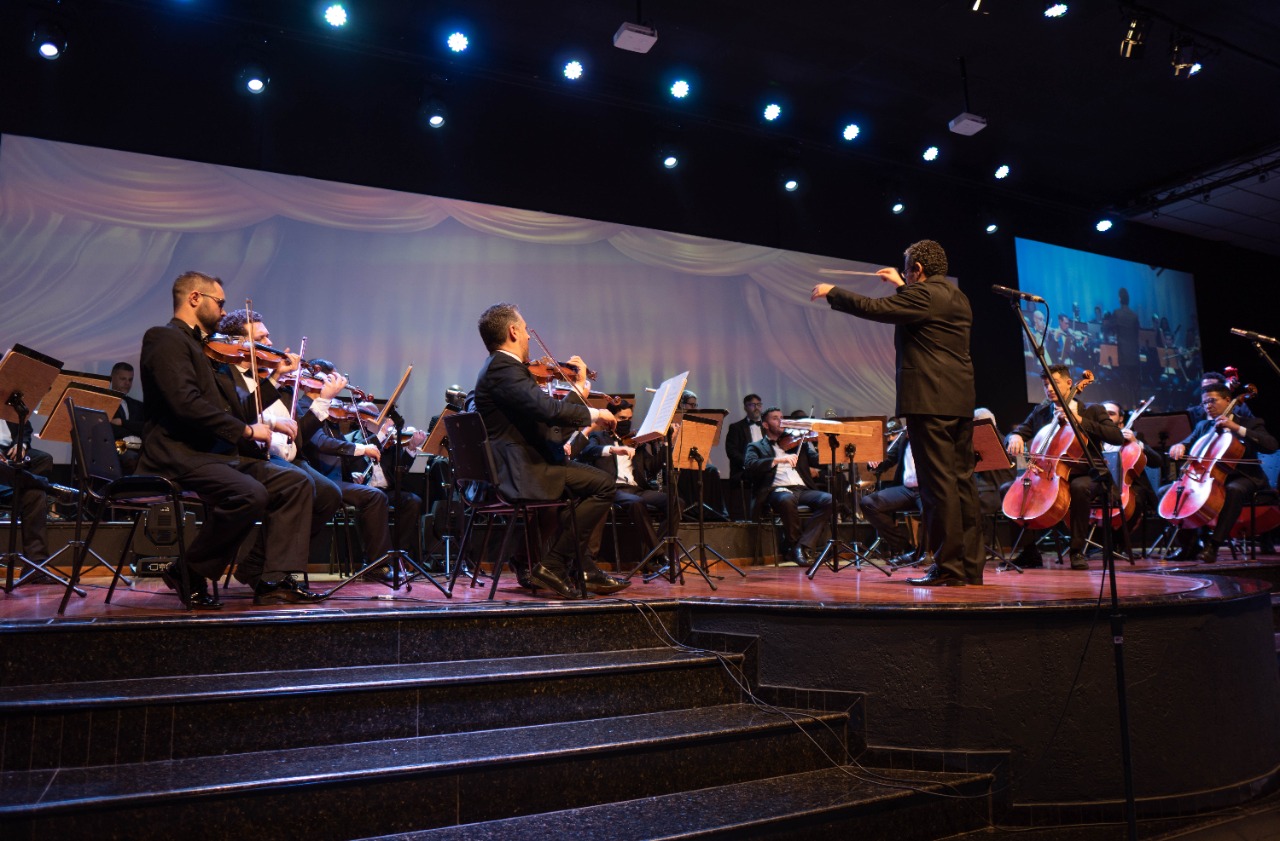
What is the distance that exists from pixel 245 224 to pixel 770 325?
546 centimetres

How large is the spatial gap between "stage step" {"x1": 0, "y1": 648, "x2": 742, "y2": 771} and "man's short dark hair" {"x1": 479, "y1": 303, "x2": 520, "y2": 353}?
5.66 ft

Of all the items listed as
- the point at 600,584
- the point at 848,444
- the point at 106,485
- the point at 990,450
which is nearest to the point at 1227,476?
the point at 990,450

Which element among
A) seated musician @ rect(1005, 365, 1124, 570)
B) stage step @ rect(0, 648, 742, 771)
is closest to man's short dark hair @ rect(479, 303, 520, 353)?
stage step @ rect(0, 648, 742, 771)

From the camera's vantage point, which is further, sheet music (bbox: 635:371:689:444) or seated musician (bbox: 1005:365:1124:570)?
seated musician (bbox: 1005:365:1124:570)

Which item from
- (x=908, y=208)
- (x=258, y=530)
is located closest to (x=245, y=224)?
(x=258, y=530)

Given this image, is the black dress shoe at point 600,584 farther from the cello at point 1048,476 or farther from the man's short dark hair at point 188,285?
the cello at point 1048,476

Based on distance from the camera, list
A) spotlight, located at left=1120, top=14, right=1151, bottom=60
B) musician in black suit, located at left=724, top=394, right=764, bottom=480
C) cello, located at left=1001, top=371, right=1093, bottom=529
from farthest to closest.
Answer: musician in black suit, located at left=724, top=394, right=764, bottom=480 → spotlight, located at left=1120, top=14, right=1151, bottom=60 → cello, located at left=1001, top=371, right=1093, bottom=529

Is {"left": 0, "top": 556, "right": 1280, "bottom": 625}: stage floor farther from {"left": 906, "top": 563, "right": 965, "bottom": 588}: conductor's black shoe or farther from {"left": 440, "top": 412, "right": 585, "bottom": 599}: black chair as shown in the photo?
{"left": 440, "top": 412, "right": 585, "bottom": 599}: black chair

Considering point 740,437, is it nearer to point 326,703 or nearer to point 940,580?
point 940,580

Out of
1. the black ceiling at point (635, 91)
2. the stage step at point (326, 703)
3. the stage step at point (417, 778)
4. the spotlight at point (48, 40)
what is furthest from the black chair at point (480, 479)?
the spotlight at point (48, 40)

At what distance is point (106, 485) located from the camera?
144 inches

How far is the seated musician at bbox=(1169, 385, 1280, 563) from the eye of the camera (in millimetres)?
7273

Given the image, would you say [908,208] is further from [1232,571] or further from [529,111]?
[1232,571]

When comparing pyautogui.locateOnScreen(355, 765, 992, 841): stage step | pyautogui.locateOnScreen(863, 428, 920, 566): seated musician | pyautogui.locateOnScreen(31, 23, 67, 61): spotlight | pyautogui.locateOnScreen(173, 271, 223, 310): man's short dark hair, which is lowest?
pyautogui.locateOnScreen(355, 765, 992, 841): stage step
